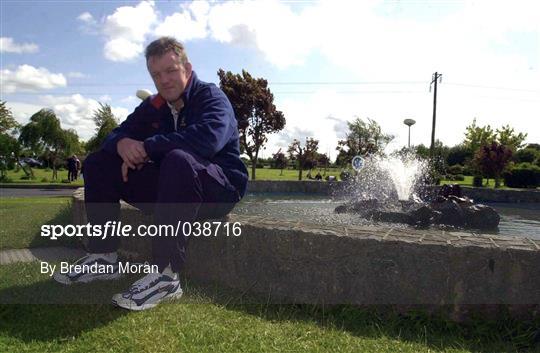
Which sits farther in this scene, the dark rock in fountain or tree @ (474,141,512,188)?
tree @ (474,141,512,188)

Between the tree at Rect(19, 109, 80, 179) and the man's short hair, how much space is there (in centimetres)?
2793

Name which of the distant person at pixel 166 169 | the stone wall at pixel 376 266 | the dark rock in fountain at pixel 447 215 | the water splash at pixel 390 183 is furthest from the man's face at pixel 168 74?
the water splash at pixel 390 183

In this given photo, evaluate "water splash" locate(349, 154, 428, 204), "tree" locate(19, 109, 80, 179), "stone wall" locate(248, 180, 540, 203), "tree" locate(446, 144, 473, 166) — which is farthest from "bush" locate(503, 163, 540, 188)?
"tree" locate(19, 109, 80, 179)

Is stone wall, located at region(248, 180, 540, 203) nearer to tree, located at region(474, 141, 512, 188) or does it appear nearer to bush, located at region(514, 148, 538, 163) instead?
tree, located at region(474, 141, 512, 188)

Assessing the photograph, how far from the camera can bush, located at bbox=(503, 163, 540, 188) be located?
76.1 feet

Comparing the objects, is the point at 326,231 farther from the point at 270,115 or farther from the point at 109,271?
the point at 270,115

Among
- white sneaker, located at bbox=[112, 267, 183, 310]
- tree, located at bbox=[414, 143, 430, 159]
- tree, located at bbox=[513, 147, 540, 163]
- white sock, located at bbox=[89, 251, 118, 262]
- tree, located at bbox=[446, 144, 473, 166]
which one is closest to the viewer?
white sneaker, located at bbox=[112, 267, 183, 310]

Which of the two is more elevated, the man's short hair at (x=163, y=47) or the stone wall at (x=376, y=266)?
the man's short hair at (x=163, y=47)

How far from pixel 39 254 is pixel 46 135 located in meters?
27.8

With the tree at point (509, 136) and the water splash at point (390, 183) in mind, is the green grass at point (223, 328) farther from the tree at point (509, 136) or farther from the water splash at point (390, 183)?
the tree at point (509, 136)

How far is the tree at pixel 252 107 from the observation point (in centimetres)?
2736

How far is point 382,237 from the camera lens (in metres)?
2.46

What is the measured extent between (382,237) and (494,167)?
85.6 ft

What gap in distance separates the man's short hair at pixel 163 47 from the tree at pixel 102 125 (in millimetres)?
21953
